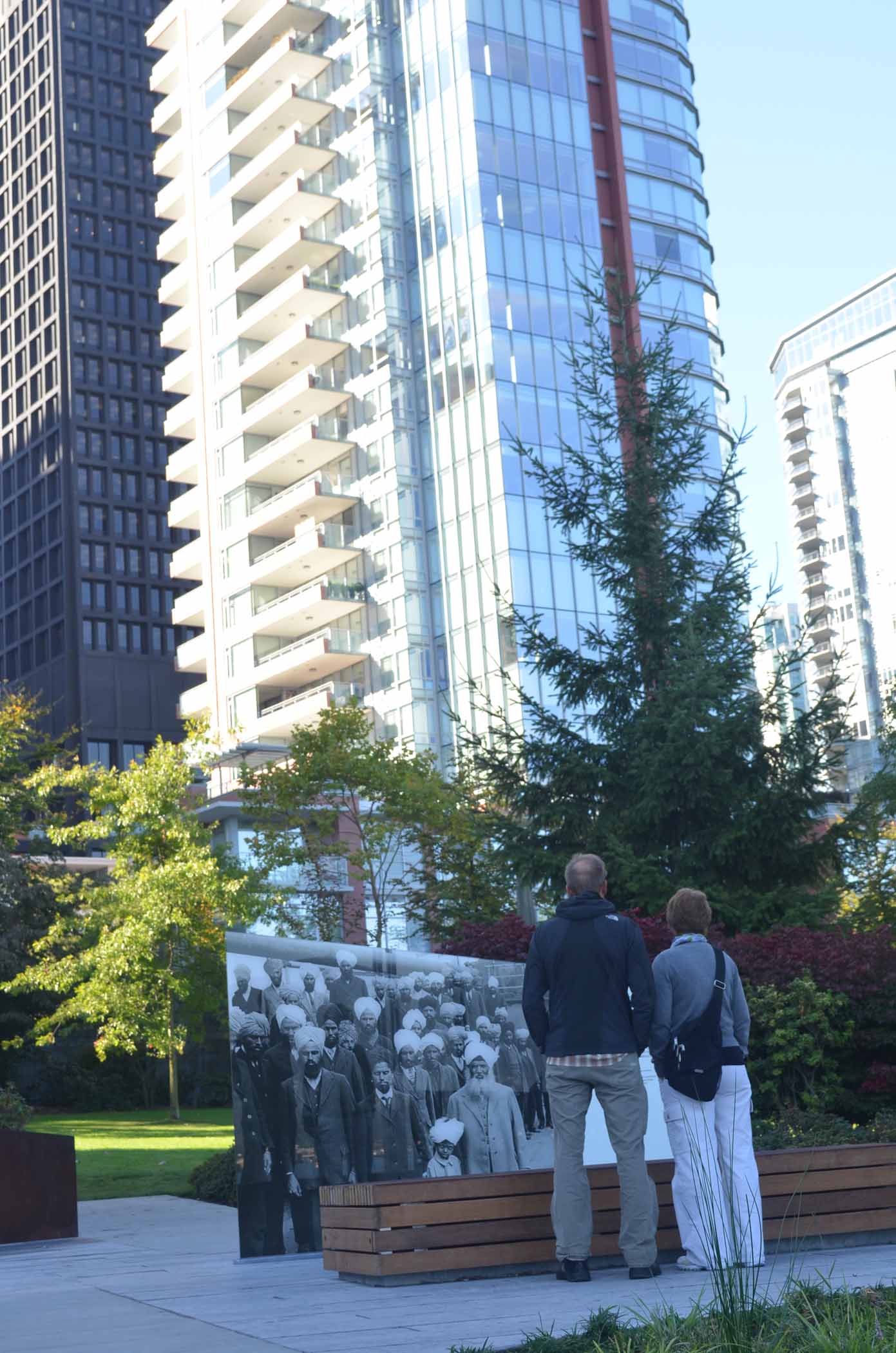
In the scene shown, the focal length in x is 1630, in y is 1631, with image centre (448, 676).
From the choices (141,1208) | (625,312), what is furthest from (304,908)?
(141,1208)

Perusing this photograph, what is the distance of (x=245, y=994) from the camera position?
9758 millimetres

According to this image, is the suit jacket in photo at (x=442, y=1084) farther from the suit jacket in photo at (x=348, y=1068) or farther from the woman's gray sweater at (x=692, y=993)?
the woman's gray sweater at (x=692, y=993)

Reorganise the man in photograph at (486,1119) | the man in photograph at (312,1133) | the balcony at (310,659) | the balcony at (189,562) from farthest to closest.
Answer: the balcony at (189,562), the balcony at (310,659), the man in photograph at (486,1119), the man in photograph at (312,1133)

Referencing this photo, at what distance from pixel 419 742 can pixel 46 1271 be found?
47839mm

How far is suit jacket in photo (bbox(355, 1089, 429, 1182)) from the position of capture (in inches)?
386

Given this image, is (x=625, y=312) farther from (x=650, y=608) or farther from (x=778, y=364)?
(x=778, y=364)

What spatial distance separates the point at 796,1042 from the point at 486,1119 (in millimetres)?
3953

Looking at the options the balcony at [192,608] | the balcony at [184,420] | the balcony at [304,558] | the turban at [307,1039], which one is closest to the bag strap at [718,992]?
the turban at [307,1039]

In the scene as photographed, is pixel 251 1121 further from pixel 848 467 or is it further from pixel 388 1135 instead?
pixel 848 467

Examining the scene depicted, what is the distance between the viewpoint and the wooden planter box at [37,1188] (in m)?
11.7

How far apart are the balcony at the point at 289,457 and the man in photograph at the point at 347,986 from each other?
53.8 metres

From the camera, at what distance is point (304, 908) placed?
120 feet

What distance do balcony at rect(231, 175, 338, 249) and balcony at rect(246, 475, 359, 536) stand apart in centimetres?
1072

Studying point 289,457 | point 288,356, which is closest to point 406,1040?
point 289,457
